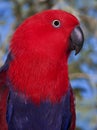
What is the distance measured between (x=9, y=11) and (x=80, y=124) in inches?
26.1

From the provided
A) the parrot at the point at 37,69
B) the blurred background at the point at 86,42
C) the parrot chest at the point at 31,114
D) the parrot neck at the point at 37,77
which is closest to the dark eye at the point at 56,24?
the parrot at the point at 37,69

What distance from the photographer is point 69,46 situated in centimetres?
174

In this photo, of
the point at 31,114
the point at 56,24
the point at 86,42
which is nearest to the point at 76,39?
the point at 56,24

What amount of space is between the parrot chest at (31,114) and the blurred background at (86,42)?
2.64ft

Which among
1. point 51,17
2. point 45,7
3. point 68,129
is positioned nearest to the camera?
point 51,17

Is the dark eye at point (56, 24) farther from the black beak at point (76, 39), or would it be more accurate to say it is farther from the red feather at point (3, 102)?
the red feather at point (3, 102)

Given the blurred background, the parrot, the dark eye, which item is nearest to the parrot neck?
the parrot

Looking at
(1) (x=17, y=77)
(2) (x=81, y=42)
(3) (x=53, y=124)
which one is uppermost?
(2) (x=81, y=42)

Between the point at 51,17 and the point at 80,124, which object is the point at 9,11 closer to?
the point at 80,124

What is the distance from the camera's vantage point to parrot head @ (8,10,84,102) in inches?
67.2

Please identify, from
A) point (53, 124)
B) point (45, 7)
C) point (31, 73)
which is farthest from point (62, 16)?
point (45, 7)

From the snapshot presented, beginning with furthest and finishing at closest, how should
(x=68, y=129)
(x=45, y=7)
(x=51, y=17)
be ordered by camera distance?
(x=45, y=7)
(x=68, y=129)
(x=51, y=17)

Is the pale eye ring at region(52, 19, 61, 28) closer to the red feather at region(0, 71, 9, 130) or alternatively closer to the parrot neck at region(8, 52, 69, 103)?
the parrot neck at region(8, 52, 69, 103)

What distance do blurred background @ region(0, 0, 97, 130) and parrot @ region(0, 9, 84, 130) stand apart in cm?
83
